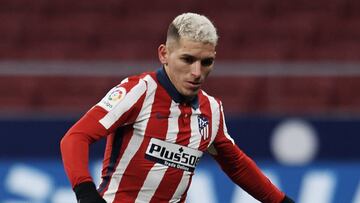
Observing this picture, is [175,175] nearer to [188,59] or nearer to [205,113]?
[205,113]

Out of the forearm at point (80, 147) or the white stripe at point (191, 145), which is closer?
the forearm at point (80, 147)

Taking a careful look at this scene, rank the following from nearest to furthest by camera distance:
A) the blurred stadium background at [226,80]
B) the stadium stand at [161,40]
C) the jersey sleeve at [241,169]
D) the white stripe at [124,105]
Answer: the white stripe at [124,105] < the jersey sleeve at [241,169] < the blurred stadium background at [226,80] < the stadium stand at [161,40]

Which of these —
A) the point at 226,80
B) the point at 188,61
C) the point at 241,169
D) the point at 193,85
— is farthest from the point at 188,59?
the point at 226,80

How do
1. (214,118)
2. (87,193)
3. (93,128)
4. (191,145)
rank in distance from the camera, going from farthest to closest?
(214,118), (191,145), (93,128), (87,193)

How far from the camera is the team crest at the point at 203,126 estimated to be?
3.87 metres

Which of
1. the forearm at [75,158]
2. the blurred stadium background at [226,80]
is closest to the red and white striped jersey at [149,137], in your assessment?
the forearm at [75,158]

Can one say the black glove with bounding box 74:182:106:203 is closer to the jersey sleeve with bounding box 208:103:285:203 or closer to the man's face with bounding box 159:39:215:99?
the man's face with bounding box 159:39:215:99

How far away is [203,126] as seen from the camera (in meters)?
3.88

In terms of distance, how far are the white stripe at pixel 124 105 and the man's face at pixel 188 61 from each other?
14cm

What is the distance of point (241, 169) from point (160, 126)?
0.49m

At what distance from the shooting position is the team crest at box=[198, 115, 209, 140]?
12.7 ft

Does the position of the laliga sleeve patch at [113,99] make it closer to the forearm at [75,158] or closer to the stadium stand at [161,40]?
the forearm at [75,158]

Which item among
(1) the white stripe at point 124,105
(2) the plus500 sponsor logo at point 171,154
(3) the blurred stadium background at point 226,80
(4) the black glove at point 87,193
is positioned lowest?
(3) the blurred stadium background at point 226,80

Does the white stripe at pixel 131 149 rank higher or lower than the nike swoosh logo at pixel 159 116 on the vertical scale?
lower
